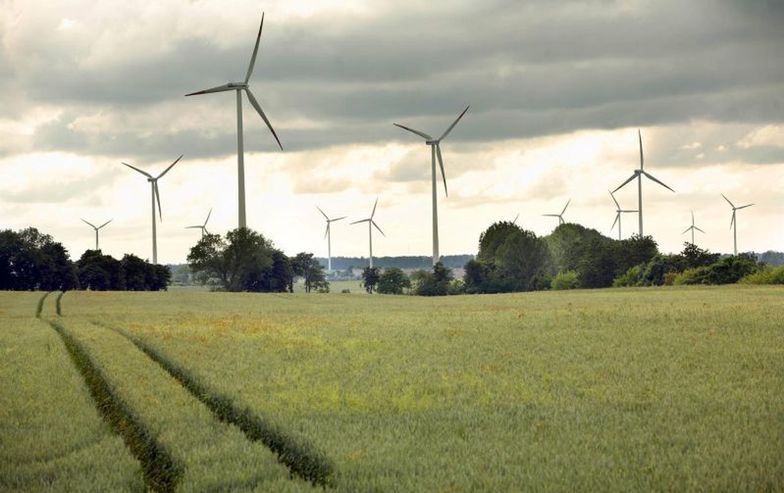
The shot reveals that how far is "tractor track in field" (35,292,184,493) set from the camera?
1449 centimetres

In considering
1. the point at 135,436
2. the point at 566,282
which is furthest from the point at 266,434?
the point at 566,282

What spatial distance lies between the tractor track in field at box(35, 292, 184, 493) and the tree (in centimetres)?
12737

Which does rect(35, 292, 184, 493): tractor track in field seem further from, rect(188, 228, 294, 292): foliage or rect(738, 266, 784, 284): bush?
rect(188, 228, 294, 292): foliage

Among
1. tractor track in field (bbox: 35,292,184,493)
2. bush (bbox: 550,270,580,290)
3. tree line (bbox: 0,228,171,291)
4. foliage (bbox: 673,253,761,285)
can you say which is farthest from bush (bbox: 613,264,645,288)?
tractor track in field (bbox: 35,292,184,493)

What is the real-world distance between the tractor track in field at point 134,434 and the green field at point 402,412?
6 cm

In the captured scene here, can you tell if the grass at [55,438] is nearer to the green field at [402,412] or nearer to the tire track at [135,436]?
the green field at [402,412]

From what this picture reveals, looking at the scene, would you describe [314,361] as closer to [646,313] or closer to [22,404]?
[22,404]

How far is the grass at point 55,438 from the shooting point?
14234mm

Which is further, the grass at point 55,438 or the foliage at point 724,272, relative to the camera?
the foliage at point 724,272

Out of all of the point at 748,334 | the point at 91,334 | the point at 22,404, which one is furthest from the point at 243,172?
the point at 22,404

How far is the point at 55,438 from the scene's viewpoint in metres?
17.2

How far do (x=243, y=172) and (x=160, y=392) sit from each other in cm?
10465

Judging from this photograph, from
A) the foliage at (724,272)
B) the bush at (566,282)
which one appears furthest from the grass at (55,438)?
the bush at (566,282)

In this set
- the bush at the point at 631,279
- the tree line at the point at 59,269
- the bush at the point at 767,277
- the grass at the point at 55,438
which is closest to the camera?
the grass at the point at 55,438
